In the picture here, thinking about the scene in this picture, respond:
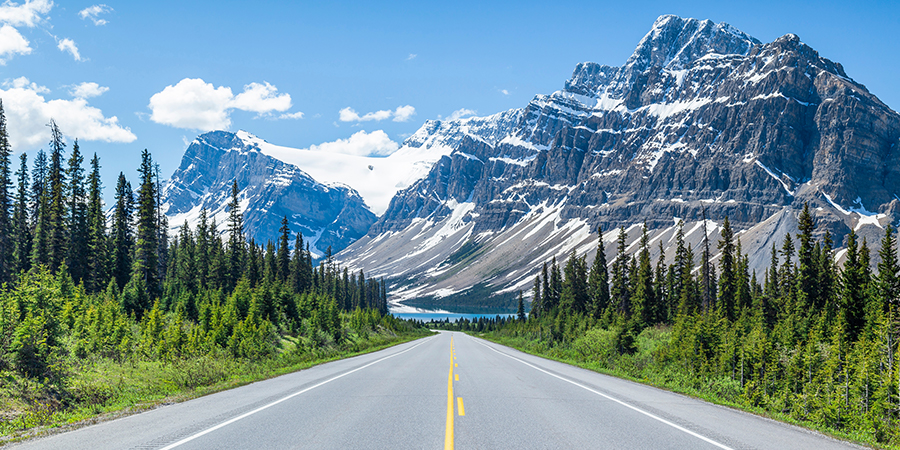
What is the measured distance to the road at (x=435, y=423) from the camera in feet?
27.2

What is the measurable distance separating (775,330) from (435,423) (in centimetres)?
3182

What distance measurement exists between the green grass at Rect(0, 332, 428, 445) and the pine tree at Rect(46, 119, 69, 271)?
125 ft

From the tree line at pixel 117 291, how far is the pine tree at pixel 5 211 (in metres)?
0.13

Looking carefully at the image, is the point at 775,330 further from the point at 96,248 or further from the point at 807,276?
the point at 96,248

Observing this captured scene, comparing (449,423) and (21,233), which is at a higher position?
(21,233)

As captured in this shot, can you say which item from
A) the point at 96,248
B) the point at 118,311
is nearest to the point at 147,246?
the point at 96,248

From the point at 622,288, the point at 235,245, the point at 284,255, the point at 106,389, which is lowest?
the point at 622,288

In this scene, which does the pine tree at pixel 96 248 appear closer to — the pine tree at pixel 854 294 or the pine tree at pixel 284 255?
the pine tree at pixel 284 255

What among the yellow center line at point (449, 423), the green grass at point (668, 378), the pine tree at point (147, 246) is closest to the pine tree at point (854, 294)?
the green grass at point (668, 378)

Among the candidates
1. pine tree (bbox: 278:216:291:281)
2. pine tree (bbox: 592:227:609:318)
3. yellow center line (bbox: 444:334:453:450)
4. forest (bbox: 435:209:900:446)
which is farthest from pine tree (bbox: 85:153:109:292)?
pine tree (bbox: 592:227:609:318)

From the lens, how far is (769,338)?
26141 mm

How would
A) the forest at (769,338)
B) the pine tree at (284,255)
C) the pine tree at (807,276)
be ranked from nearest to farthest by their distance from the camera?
the forest at (769,338)
the pine tree at (807,276)
the pine tree at (284,255)

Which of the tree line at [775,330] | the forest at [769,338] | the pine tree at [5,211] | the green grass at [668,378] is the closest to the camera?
the green grass at [668,378]

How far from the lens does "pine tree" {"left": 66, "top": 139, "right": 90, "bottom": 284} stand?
50.2 metres
